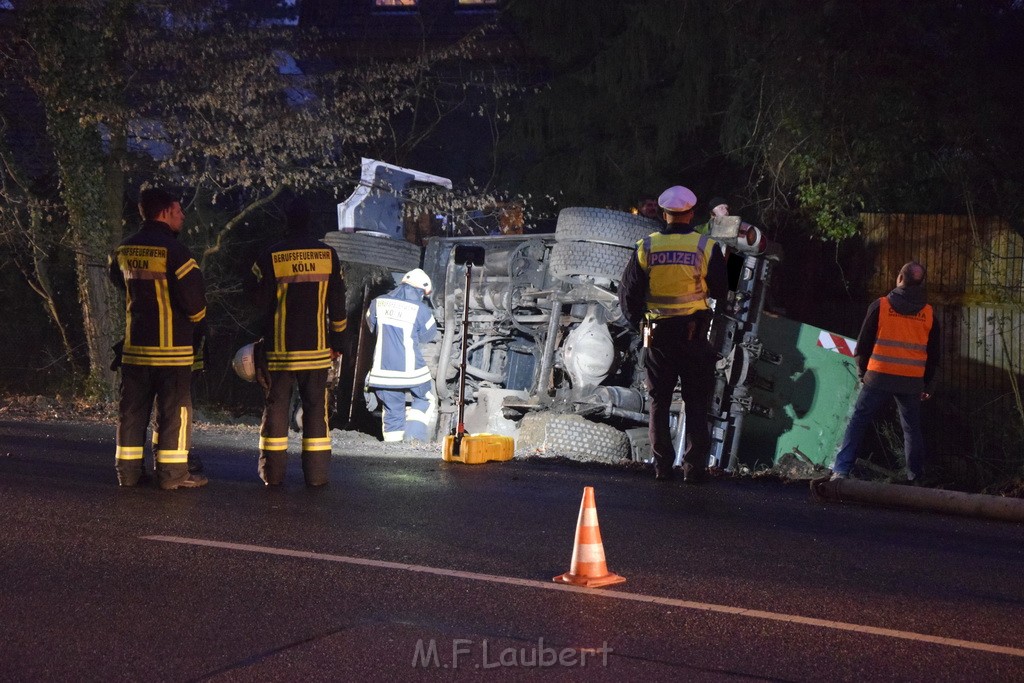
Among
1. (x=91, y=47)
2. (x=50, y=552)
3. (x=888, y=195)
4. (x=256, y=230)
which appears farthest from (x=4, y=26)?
(x=50, y=552)

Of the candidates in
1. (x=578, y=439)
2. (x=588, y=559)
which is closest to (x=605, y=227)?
(x=578, y=439)

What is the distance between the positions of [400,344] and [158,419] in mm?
4934

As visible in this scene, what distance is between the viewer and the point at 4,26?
15664 millimetres

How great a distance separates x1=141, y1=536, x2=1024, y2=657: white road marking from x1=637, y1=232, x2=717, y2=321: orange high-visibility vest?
3486mm

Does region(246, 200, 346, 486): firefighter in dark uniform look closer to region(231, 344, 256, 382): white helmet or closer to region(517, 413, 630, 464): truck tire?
region(231, 344, 256, 382): white helmet

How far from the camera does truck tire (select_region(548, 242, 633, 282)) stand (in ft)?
35.4

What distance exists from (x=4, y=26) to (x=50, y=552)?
1228cm

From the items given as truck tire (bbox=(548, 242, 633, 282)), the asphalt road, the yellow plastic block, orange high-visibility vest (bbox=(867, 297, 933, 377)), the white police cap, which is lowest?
the asphalt road

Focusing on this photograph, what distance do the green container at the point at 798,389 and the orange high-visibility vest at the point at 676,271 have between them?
287 cm

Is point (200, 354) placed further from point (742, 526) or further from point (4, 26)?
point (4, 26)

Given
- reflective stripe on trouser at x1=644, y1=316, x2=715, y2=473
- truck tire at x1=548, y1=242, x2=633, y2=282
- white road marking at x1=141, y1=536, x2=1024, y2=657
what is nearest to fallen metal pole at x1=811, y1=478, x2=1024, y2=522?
reflective stripe on trouser at x1=644, y1=316, x2=715, y2=473

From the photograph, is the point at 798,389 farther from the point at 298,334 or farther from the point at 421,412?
the point at 298,334

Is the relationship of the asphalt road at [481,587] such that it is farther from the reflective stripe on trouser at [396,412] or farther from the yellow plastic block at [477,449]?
the reflective stripe on trouser at [396,412]

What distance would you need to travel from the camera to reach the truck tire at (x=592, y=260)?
1078 cm
